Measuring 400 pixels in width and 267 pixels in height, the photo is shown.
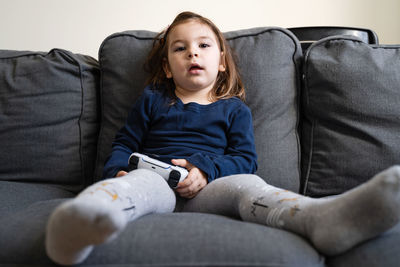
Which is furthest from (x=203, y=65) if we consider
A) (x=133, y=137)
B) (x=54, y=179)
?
(x=54, y=179)

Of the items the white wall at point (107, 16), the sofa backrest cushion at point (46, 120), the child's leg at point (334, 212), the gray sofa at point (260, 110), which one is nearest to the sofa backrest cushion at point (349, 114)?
the gray sofa at point (260, 110)

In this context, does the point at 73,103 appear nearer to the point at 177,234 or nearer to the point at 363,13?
the point at 177,234

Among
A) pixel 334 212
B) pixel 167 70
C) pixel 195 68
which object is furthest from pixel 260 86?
pixel 334 212

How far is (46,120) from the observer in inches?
51.6

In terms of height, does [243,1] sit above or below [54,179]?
above

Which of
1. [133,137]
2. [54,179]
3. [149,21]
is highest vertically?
[149,21]

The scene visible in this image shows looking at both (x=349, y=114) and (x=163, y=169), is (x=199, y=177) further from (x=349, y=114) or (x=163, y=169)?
(x=349, y=114)

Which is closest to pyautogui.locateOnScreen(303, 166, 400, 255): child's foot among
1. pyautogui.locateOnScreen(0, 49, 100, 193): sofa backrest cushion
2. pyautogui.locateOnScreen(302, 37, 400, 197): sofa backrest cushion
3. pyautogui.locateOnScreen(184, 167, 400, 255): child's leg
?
pyautogui.locateOnScreen(184, 167, 400, 255): child's leg

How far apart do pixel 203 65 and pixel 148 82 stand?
22cm

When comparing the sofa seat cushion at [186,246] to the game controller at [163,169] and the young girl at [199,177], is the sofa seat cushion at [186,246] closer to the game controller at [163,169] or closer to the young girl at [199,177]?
the young girl at [199,177]

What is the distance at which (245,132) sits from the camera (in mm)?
1184

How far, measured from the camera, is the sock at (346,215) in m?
0.62

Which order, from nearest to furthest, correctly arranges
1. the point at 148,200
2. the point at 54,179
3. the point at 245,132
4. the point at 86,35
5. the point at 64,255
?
the point at 64,255 < the point at 148,200 < the point at 245,132 < the point at 54,179 < the point at 86,35

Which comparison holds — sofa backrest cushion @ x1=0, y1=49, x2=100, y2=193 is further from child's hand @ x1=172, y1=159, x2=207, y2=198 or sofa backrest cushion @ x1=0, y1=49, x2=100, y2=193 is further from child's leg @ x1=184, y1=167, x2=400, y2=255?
child's leg @ x1=184, y1=167, x2=400, y2=255
